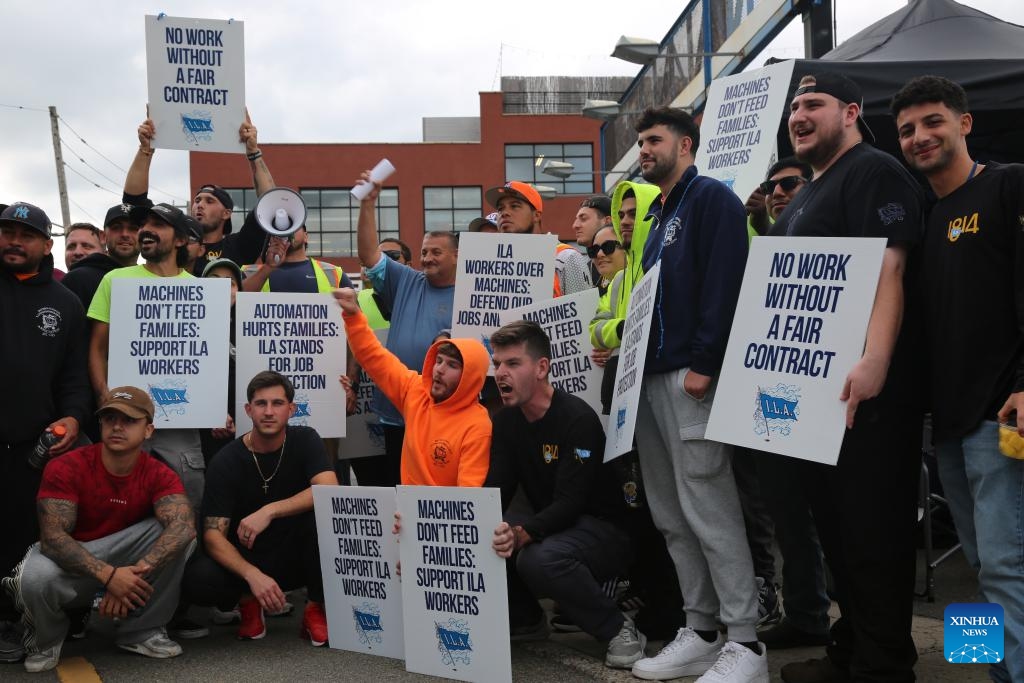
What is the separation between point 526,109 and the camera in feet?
170

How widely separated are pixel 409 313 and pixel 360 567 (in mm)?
1860

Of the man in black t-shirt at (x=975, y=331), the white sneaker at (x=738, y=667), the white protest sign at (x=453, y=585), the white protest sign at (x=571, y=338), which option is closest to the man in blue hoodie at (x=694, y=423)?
the white sneaker at (x=738, y=667)

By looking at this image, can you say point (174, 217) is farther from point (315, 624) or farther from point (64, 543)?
point (315, 624)

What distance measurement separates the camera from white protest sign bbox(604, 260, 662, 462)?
15.1ft

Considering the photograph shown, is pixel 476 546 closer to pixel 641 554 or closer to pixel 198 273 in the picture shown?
pixel 641 554

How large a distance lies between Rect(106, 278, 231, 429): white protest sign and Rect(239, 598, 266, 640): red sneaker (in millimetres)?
1059

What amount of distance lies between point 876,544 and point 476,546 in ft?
5.68

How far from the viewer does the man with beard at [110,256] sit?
21.5ft

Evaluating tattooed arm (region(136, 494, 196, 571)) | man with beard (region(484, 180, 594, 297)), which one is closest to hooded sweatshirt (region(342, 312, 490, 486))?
tattooed arm (region(136, 494, 196, 571))

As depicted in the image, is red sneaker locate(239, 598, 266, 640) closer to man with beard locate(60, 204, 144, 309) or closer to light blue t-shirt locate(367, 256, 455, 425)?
light blue t-shirt locate(367, 256, 455, 425)

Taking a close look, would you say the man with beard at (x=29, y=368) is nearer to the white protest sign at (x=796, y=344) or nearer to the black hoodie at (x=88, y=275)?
the black hoodie at (x=88, y=275)

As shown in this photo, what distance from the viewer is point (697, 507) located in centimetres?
453

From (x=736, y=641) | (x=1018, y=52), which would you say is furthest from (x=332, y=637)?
(x=1018, y=52)

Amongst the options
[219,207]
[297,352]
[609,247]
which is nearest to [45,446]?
[297,352]
